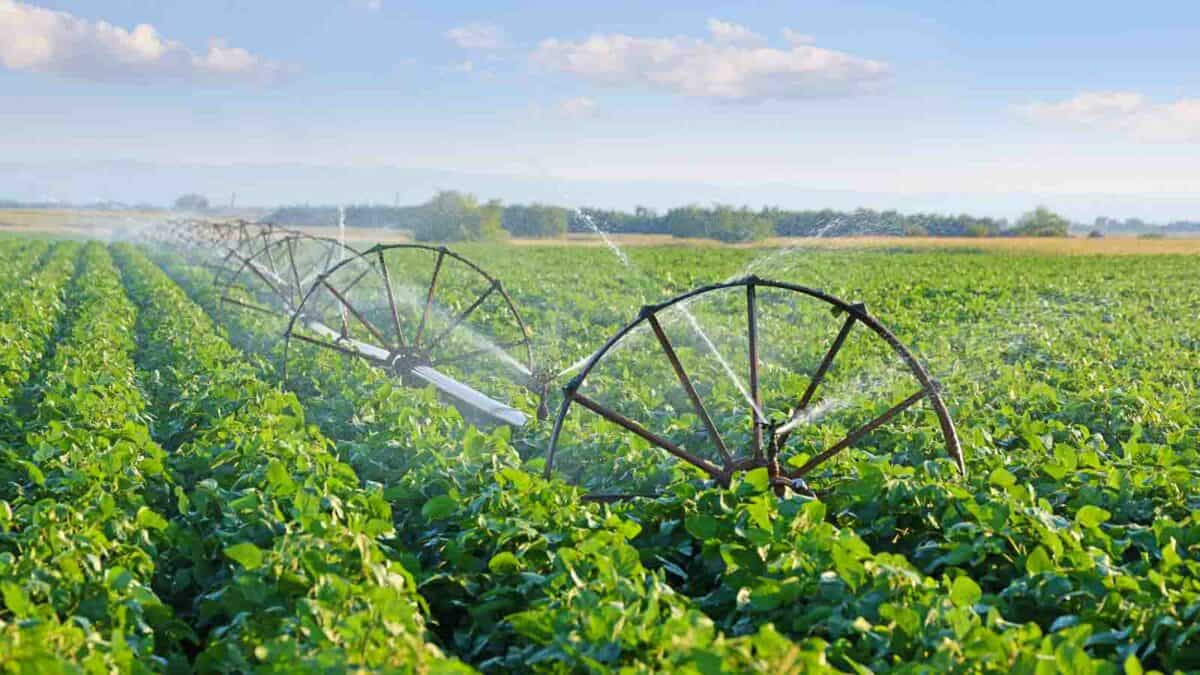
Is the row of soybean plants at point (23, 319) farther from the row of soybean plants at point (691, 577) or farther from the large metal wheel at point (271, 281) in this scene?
the row of soybean plants at point (691, 577)

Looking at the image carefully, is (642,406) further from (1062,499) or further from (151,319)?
(151,319)

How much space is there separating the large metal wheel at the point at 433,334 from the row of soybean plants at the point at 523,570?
1303 millimetres

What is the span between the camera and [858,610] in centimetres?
349

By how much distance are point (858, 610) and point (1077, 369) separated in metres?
6.90

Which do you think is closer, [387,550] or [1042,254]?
[387,550]

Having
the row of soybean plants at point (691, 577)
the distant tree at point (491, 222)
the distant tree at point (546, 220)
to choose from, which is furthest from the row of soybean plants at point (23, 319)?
the distant tree at point (491, 222)

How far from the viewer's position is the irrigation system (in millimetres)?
5055

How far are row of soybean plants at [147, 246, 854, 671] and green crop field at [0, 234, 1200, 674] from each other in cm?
1

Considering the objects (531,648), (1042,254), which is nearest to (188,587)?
(531,648)

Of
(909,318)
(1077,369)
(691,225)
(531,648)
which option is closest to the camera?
(531,648)

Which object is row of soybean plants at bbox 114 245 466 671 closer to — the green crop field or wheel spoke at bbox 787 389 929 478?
the green crop field

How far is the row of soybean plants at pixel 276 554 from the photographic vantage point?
10.1 ft

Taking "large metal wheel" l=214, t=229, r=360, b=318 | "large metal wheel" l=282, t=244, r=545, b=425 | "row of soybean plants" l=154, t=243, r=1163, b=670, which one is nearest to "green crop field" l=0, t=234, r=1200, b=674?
"row of soybean plants" l=154, t=243, r=1163, b=670

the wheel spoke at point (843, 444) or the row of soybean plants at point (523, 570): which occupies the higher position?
the wheel spoke at point (843, 444)
